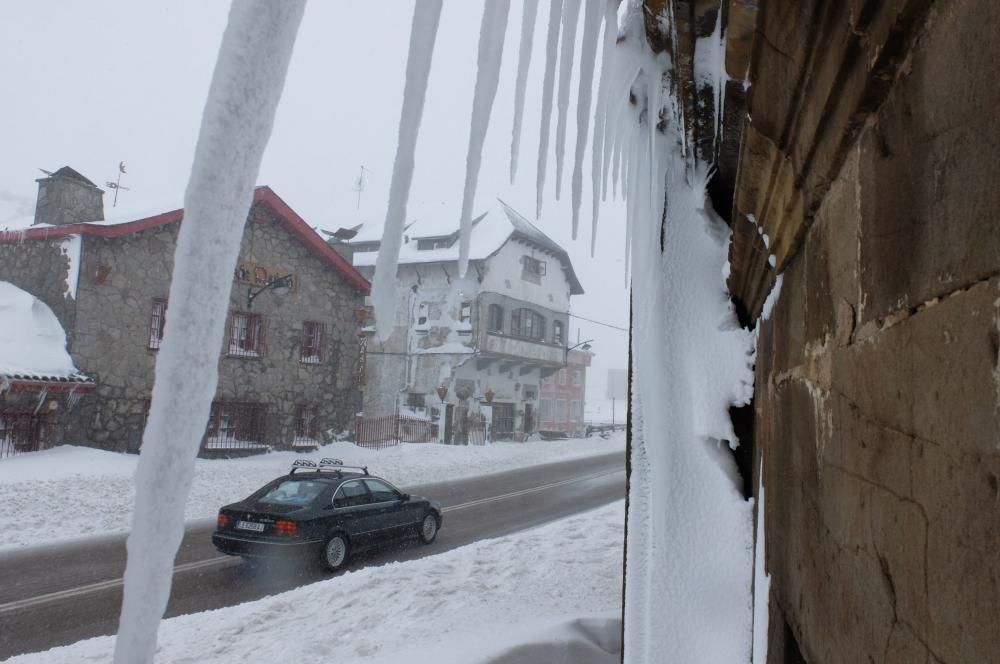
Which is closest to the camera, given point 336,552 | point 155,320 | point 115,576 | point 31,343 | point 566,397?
point 115,576

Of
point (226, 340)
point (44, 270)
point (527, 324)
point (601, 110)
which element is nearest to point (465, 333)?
point (527, 324)

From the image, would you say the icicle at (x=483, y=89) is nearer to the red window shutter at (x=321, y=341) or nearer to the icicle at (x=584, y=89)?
the icicle at (x=584, y=89)

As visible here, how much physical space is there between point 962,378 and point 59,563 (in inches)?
412

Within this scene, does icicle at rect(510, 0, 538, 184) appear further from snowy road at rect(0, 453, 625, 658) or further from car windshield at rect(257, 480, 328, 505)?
car windshield at rect(257, 480, 328, 505)

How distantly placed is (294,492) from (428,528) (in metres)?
2.51

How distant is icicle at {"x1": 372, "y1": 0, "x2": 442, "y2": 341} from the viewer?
121 centimetres

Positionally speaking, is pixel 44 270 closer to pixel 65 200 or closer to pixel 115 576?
pixel 65 200

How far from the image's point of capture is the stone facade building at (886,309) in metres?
0.50

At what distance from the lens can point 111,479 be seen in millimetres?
13625

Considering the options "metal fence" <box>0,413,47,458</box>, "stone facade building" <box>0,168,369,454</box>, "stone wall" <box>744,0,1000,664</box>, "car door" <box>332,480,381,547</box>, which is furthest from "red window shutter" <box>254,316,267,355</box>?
"stone wall" <box>744,0,1000,664</box>

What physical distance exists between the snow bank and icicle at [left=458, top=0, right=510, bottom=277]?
16311mm

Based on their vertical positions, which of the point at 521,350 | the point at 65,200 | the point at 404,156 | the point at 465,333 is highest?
the point at 65,200

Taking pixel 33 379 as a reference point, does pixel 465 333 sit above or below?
above

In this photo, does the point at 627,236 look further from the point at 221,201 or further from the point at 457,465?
the point at 457,465
